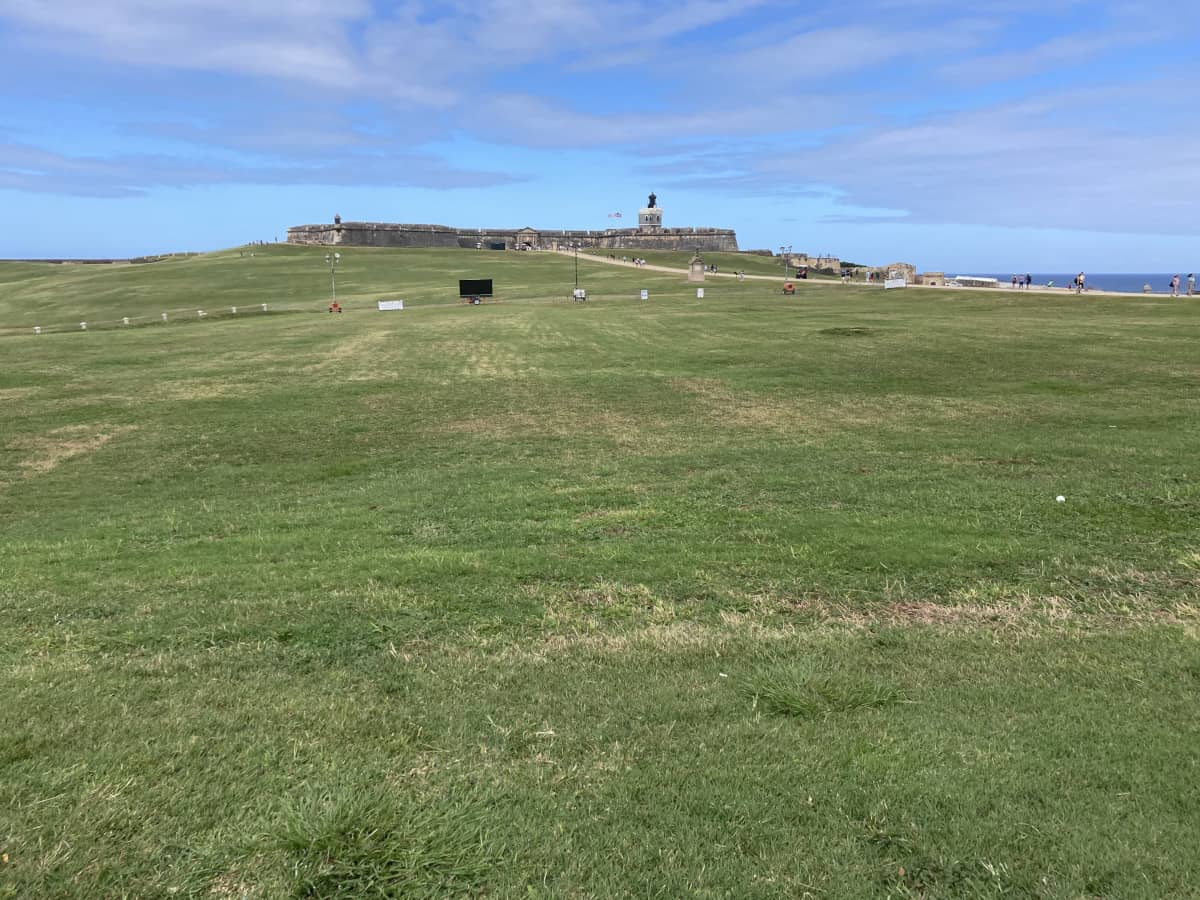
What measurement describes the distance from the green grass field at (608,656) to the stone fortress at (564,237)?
140m

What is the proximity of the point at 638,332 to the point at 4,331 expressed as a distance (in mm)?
46714

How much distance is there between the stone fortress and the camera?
147 metres

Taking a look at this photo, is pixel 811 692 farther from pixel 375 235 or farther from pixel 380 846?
pixel 375 235

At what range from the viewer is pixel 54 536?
9828mm

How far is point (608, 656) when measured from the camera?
5.78m

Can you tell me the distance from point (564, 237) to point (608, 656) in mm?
157182

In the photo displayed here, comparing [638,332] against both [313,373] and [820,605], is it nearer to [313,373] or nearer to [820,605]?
[313,373]

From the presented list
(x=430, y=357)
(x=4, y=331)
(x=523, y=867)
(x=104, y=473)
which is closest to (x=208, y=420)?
(x=104, y=473)

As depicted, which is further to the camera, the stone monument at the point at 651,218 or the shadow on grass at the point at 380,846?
the stone monument at the point at 651,218

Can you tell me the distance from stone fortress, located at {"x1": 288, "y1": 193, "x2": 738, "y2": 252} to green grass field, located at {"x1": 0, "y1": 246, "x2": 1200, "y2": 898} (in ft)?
460

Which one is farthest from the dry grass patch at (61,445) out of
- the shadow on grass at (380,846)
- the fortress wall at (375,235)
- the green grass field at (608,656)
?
the fortress wall at (375,235)

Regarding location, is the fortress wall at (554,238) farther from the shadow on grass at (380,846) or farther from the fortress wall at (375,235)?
the shadow on grass at (380,846)

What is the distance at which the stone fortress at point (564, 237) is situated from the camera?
484 feet

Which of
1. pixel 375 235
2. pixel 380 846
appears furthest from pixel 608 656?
pixel 375 235
